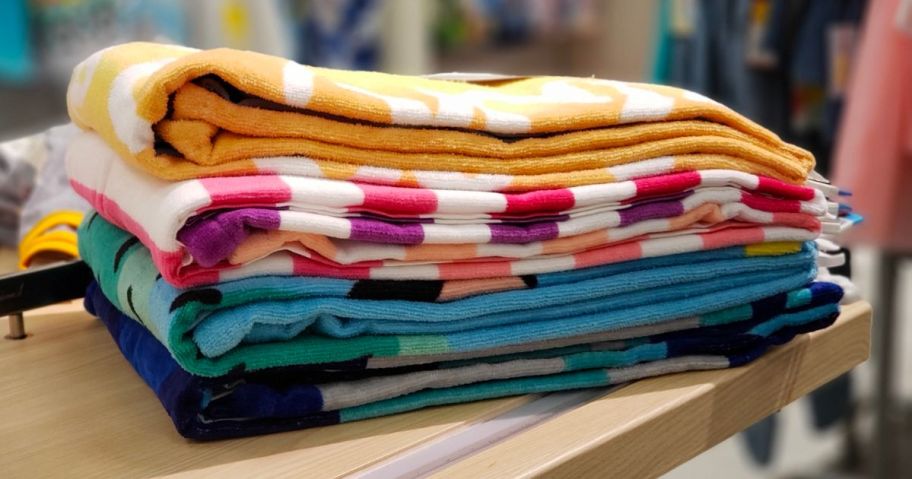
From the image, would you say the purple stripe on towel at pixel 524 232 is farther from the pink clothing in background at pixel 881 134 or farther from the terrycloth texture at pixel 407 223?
the pink clothing in background at pixel 881 134

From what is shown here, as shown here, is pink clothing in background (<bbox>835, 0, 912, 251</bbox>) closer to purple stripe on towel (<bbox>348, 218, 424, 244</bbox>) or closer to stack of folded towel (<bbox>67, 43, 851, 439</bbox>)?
stack of folded towel (<bbox>67, 43, 851, 439</bbox>)

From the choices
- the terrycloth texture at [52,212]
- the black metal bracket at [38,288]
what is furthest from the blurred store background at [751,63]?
the black metal bracket at [38,288]

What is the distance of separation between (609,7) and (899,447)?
1133 millimetres

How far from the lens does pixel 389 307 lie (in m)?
0.44

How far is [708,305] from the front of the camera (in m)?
0.51

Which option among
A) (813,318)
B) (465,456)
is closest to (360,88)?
(465,456)

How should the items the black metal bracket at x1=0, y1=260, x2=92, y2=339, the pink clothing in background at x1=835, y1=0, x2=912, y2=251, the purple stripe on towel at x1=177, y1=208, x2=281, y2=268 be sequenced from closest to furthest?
the purple stripe on towel at x1=177, y1=208, x2=281, y2=268
the black metal bracket at x1=0, y1=260, x2=92, y2=339
the pink clothing in background at x1=835, y1=0, x2=912, y2=251

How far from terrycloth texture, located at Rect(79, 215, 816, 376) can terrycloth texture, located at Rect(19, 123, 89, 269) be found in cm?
9

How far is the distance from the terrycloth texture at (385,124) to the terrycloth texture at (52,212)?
5.1 inches

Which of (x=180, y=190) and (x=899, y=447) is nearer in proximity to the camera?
(x=180, y=190)

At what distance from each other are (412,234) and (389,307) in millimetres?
37

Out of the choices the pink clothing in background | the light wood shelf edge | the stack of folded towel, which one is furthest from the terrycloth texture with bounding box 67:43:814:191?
the pink clothing in background

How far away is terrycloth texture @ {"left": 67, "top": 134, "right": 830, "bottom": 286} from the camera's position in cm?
40

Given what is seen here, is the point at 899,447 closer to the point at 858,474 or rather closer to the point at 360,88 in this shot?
the point at 858,474
